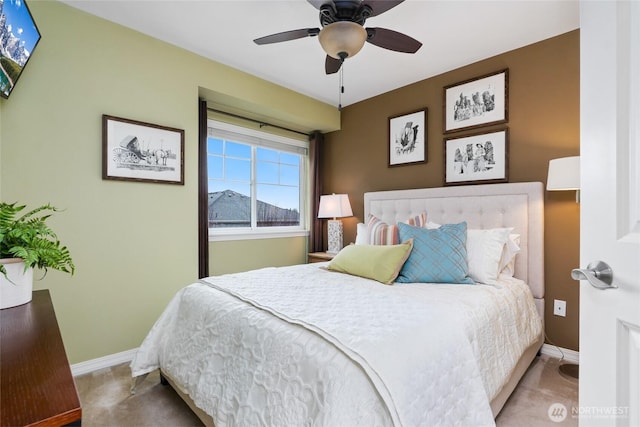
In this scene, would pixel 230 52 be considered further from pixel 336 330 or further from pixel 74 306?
pixel 336 330

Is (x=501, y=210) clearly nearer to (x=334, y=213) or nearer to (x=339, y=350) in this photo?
(x=334, y=213)

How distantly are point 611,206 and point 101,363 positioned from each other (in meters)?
3.06

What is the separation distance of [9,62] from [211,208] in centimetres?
198

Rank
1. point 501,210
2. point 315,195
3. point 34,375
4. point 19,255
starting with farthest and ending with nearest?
1. point 315,195
2. point 501,210
3. point 19,255
4. point 34,375

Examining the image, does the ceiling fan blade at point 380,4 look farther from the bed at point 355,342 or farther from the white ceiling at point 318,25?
the bed at point 355,342

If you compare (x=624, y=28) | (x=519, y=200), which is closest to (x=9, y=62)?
(x=624, y=28)

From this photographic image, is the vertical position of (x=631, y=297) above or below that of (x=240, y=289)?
above

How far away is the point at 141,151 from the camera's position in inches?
100

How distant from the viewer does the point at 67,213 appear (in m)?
2.22

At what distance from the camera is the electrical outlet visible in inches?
98.3

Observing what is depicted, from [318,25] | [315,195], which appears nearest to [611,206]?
[318,25]

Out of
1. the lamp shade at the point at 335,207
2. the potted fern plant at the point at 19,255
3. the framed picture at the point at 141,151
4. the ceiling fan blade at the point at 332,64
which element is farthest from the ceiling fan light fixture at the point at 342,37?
the lamp shade at the point at 335,207

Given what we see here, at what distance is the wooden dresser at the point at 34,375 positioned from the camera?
55cm

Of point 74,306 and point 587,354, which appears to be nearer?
point 587,354
